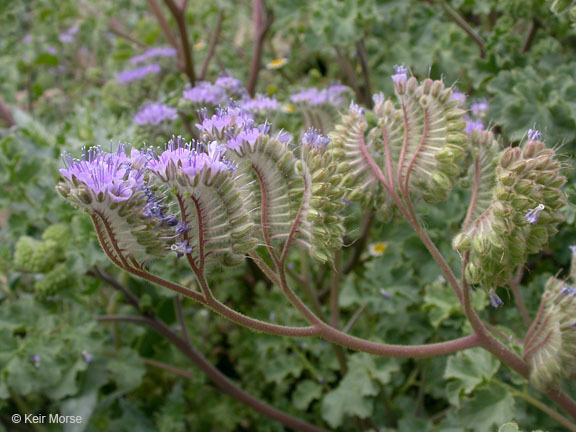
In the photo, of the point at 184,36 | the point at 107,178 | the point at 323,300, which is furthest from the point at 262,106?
the point at 323,300

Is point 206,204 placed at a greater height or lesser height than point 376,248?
lesser

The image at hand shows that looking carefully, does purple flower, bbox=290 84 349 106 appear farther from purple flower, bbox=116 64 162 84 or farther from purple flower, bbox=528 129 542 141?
purple flower, bbox=116 64 162 84

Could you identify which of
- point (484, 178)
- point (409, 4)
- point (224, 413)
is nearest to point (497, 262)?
point (484, 178)

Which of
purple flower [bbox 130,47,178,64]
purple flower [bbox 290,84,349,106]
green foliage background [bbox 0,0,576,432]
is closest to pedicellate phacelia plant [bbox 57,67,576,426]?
green foliage background [bbox 0,0,576,432]

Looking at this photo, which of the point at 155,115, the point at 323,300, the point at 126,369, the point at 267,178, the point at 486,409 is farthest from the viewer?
the point at 323,300

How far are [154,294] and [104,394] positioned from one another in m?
0.55

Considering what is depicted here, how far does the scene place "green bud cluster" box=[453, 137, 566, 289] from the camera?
51.0 inches

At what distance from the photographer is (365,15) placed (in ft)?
8.95

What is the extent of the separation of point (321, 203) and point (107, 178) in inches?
18.2

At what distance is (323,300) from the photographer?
287 cm

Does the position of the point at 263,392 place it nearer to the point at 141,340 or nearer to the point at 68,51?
the point at 141,340

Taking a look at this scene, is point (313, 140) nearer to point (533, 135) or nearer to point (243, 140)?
point (243, 140)

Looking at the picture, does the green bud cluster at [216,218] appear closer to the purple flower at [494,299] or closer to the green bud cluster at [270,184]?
the green bud cluster at [270,184]

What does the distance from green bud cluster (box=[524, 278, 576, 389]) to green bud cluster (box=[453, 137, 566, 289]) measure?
0.67 ft
